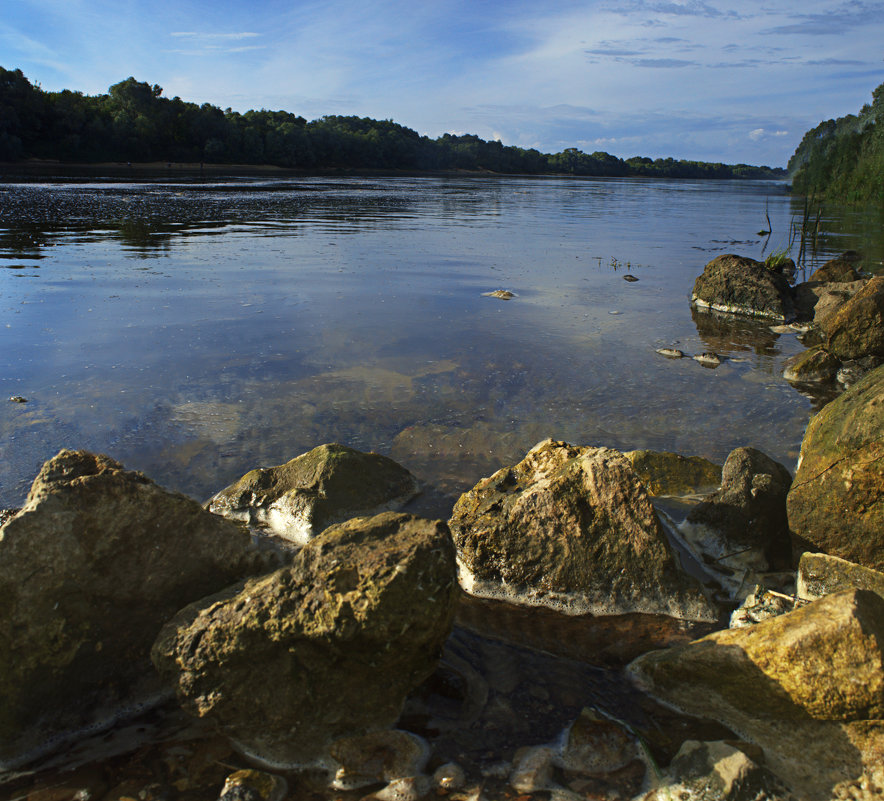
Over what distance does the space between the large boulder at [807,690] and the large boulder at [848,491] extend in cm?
116

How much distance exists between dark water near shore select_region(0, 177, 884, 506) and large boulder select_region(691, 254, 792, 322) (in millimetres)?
650

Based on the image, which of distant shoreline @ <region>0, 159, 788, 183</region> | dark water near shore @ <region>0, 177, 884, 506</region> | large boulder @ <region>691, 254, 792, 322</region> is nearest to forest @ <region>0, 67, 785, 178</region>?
distant shoreline @ <region>0, 159, 788, 183</region>

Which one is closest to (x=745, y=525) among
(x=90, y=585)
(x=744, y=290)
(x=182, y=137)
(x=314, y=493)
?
(x=314, y=493)

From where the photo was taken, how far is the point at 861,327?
8.39 m

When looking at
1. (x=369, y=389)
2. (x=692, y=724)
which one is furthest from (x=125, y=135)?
(x=692, y=724)

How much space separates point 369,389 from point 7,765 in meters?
5.21

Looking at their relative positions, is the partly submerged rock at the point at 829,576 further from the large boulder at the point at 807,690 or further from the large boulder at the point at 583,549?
the large boulder at the point at 807,690

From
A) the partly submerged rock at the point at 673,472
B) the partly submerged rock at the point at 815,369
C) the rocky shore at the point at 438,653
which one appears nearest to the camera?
the rocky shore at the point at 438,653

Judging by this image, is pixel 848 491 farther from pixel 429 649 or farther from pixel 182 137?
pixel 182 137

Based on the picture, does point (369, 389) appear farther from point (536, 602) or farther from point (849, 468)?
point (849, 468)

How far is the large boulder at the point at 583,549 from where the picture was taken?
403 centimetres

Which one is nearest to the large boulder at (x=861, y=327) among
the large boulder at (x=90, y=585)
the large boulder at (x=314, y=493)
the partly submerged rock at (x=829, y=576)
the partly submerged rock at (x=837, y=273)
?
the partly submerged rock at (x=837, y=273)

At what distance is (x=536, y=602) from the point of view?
409 centimetres

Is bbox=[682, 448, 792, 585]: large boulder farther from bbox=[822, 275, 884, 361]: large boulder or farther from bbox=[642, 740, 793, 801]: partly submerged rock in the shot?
bbox=[822, 275, 884, 361]: large boulder
